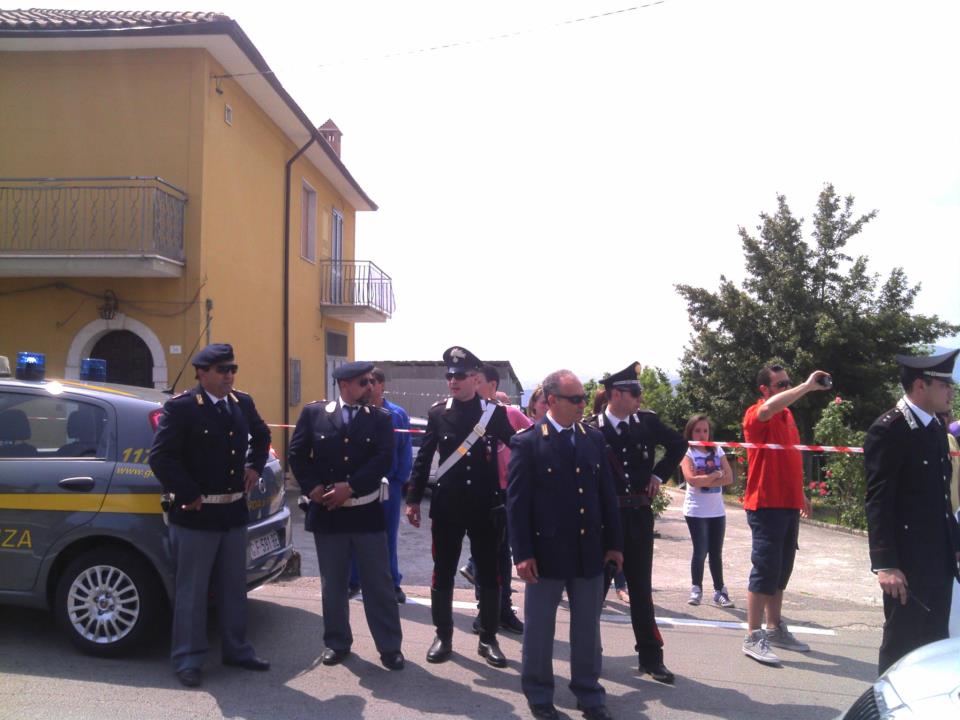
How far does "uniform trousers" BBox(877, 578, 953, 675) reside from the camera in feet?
13.7

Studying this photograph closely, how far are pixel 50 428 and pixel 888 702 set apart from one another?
5.11 meters

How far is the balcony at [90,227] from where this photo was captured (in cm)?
1290

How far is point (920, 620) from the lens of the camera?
165 inches

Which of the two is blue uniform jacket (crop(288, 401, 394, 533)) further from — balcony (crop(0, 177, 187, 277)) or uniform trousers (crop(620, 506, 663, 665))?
balcony (crop(0, 177, 187, 277))

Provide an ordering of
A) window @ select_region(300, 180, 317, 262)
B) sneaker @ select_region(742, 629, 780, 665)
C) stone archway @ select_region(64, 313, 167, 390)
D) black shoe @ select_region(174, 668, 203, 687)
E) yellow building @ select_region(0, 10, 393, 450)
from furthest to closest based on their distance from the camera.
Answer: window @ select_region(300, 180, 317, 262) < stone archway @ select_region(64, 313, 167, 390) < yellow building @ select_region(0, 10, 393, 450) < sneaker @ select_region(742, 629, 780, 665) < black shoe @ select_region(174, 668, 203, 687)

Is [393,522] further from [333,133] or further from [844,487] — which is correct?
[333,133]

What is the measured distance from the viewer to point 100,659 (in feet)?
17.5

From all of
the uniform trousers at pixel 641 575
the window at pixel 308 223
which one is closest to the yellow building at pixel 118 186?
the window at pixel 308 223

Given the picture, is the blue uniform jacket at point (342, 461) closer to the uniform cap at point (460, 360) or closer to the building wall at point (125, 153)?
the uniform cap at point (460, 360)

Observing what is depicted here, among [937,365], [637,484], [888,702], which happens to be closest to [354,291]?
[637,484]

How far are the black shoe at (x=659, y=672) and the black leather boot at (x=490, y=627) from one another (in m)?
0.93

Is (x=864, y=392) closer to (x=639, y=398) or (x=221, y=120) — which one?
(x=221, y=120)

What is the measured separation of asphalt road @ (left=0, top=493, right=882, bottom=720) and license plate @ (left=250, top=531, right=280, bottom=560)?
644 millimetres

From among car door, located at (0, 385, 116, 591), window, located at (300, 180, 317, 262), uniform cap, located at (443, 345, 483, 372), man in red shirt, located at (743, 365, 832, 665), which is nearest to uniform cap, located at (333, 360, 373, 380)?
uniform cap, located at (443, 345, 483, 372)
